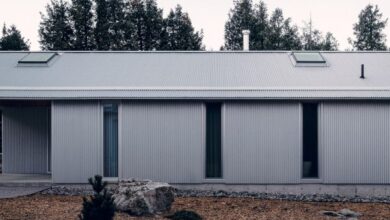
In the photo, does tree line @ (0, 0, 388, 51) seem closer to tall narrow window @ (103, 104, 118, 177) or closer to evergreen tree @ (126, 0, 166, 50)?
evergreen tree @ (126, 0, 166, 50)

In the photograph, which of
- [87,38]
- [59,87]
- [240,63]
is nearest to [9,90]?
[59,87]

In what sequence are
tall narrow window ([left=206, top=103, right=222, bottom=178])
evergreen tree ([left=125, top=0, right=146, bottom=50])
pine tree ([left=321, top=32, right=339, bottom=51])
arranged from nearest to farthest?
tall narrow window ([left=206, top=103, right=222, bottom=178]), evergreen tree ([left=125, top=0, right=146, bottom=50]), pine tree ([left=321, top=32, right=339, bottom=51])

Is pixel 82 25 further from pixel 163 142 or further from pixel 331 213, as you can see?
pixel 331 213

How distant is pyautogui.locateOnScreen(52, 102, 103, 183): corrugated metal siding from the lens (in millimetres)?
16766

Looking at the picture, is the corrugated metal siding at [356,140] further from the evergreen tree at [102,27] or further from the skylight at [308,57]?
the evergreen tree at [102,27]

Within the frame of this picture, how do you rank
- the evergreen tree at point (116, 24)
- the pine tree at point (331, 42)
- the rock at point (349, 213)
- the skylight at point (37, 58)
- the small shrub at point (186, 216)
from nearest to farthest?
the small shrub at point (186, 216) < the rock at point (349, 213) < the skylight at point (37, 58) < the evergreen tree at point (116, 24) < the pine tree at point (331, 42)

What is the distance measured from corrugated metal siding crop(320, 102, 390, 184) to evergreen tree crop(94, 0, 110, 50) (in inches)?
1012

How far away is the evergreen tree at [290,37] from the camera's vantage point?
135 feet

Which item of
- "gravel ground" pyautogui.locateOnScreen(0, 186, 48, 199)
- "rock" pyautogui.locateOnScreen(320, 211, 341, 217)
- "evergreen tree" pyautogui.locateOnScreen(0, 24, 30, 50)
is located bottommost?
"rock" pyautogui.locateOnScreen(320, 211, 341, 217)

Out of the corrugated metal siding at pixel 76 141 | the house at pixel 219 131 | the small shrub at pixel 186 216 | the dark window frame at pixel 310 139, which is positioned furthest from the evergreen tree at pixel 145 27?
the small shrub at pixel 186 216

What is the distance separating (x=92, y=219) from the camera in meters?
10.1

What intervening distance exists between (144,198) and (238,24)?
104 ft

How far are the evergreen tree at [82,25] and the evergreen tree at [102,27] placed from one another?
1.46 ft

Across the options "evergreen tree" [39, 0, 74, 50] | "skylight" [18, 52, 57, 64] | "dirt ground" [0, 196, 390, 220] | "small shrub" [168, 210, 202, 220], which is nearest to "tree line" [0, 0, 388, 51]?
"evergreen tree" [39, 0, 74, 50]
